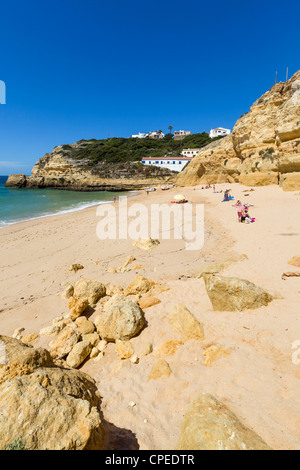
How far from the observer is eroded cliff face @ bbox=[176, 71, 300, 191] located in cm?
1593

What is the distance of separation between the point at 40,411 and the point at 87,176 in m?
56.1

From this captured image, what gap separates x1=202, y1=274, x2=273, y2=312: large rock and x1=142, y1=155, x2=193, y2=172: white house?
5363cm

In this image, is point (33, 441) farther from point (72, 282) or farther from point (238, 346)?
point (72, 282)

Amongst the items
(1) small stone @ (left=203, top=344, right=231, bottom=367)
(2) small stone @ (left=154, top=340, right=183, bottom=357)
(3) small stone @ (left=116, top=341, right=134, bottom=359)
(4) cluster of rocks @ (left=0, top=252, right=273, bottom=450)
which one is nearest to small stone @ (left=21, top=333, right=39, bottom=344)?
(4) cluster of rocks @ (left=0, top=252, right=273, bottom=450)

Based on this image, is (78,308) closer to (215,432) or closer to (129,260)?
(129,260)

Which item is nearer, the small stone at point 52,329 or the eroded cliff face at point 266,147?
the small stone at point 52,329

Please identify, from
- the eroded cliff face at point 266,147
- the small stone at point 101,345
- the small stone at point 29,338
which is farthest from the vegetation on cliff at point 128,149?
the small stone at point 101,345

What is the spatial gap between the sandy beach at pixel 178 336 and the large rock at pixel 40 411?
0.69m

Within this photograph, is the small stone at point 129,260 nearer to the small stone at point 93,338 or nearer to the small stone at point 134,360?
the small stone at point 93,338

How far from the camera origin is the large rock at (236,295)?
4.08 meters

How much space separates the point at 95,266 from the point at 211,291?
469cm

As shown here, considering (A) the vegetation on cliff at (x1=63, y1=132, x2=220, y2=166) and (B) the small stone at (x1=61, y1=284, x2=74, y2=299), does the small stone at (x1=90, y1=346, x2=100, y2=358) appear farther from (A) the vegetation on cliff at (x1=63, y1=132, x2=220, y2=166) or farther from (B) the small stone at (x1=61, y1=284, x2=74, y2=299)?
(A) the vegetation on cliff at (x1=63, y1=132, x2=220, y2=166)

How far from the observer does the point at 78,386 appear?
245cm

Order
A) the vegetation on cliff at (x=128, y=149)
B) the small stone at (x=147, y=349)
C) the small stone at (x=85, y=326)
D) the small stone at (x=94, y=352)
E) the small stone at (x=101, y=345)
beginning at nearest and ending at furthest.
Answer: the small stone at (x=147, y=349) → the small stone at (x=94, y=352) → the small stone at (x=101, y=345) → the small stone at (x=85, y=326) → the vegetation on cliff at (x=128, y=149)
